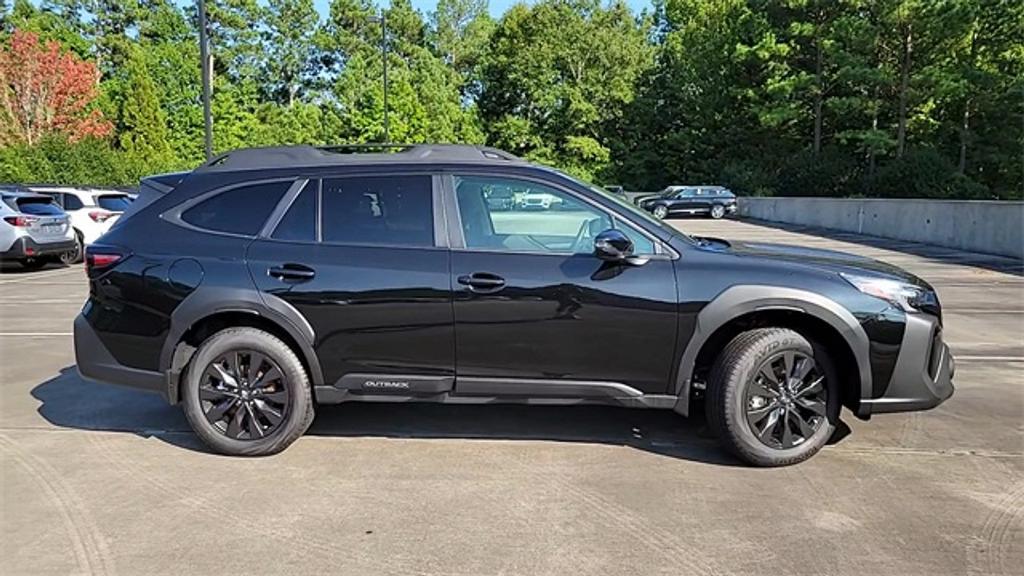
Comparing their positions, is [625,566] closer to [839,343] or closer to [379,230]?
[839,343]

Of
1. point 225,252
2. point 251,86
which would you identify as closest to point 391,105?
point 251,86

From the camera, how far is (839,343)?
14.2 feet

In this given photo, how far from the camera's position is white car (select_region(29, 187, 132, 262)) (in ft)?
49.6

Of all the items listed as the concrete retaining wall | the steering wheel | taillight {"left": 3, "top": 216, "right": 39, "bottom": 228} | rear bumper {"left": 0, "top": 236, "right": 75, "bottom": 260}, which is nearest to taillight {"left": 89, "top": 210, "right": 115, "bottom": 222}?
rear bumper {"left": 0, "top": 236, "right": 75, "bottom": 260}

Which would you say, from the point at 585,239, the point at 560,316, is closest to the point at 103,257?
the point at 560,316

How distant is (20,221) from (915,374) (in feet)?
47.1

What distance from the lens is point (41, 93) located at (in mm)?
33750

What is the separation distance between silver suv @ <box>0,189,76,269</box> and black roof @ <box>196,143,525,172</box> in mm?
10680

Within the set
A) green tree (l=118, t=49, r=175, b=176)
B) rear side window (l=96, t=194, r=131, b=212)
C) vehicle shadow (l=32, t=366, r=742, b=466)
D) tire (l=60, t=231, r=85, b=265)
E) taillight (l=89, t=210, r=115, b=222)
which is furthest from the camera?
green tree (l=118, t=49, r=175, b=176)

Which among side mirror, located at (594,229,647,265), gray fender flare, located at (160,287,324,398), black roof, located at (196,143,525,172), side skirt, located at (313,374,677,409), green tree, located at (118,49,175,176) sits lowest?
side skirt, located at (313,374,677,409)

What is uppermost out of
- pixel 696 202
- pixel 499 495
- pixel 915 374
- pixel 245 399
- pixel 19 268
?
pixel 696 202

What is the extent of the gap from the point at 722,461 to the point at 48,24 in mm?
57726

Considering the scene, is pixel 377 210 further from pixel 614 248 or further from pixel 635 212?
pixel 635 212

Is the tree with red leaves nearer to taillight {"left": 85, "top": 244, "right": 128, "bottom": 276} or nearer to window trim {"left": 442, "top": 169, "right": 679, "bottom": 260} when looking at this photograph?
taillight {"left": 85, "top": 244, "right": 128, "bottom": 276}
